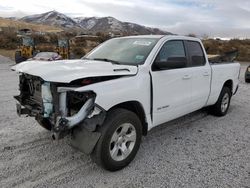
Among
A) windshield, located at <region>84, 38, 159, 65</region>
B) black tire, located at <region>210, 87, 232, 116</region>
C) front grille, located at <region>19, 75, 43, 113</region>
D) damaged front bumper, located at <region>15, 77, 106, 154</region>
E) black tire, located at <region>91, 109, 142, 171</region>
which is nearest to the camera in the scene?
damaged front bumper, located at <region>15, 77, 106, 154</region>

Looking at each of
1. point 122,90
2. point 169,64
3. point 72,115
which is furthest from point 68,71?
point 169,64

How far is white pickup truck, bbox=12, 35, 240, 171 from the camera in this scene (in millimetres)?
3328

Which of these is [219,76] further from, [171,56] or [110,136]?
[110,136]

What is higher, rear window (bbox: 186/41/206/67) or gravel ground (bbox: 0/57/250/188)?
rear window (bbox: 186/41/206/67)

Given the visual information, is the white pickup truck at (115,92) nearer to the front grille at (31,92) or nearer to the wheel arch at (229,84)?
the front grille at (31,92)

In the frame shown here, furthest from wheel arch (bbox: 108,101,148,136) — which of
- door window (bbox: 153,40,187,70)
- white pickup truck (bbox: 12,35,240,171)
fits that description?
door window (bbox: 153,40,187,70)

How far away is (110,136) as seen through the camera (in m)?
3.44

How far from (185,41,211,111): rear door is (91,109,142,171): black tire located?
1819mm

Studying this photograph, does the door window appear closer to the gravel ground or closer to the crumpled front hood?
the crumpled front hood

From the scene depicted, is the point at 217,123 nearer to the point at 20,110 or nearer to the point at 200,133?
the point at 200,133

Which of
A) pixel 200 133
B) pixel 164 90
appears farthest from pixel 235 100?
pixel 164 90

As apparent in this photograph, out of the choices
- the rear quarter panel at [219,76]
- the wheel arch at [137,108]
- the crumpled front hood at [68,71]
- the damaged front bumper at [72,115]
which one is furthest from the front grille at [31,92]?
the rear quarter panel at [219,76]

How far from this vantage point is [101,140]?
133 inches

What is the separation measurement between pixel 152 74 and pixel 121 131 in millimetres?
999
